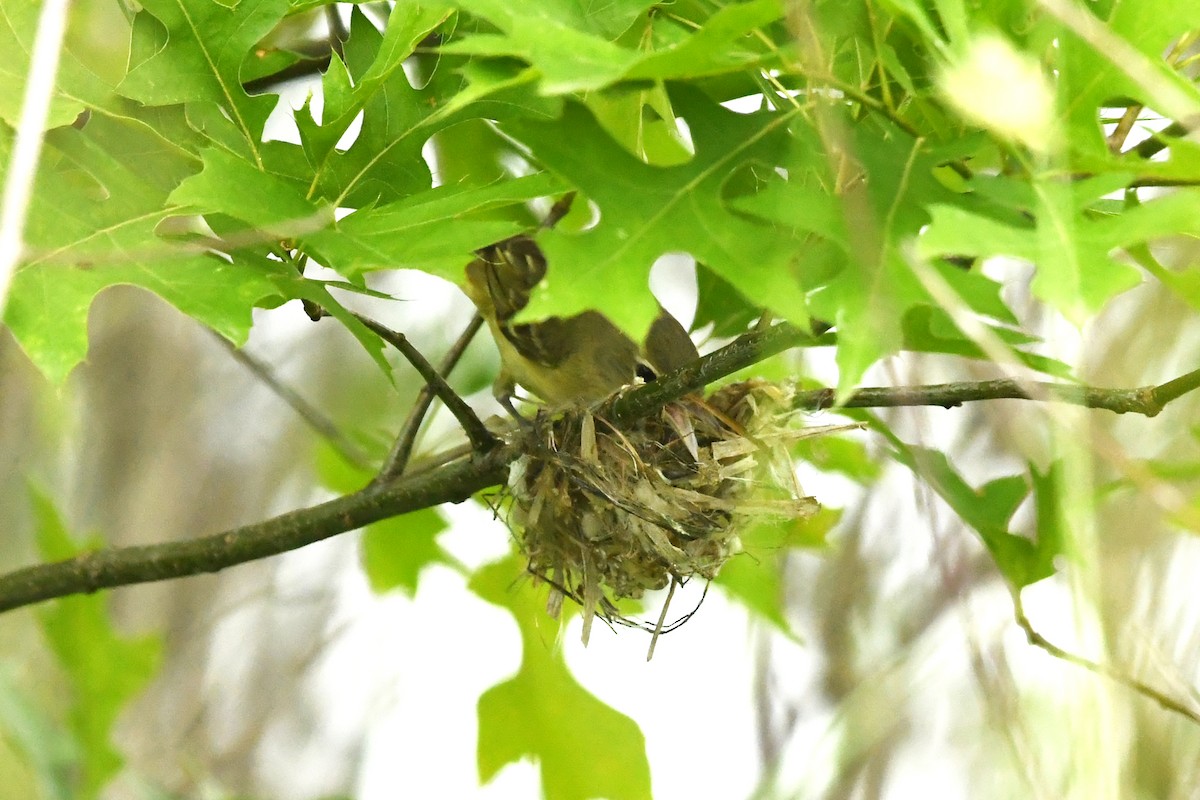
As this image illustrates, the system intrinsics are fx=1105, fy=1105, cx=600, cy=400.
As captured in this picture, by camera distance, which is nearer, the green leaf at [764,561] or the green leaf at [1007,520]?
the green leaf at [1007,520]

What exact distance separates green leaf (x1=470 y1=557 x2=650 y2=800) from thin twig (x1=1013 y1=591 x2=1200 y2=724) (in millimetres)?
776

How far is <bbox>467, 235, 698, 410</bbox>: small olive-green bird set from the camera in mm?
2416

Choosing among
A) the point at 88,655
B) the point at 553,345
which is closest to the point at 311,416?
the point at 88,655

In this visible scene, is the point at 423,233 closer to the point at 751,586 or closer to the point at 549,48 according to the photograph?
the point at 549,48

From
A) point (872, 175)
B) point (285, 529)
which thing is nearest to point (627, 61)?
point (872, 175)

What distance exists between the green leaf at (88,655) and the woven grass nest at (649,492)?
2.37 feet

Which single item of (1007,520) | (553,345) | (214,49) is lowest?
(1007,520)

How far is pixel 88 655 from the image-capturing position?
1.96 metres

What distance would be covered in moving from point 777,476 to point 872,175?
3.40ft

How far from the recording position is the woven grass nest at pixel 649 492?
6.33 ft

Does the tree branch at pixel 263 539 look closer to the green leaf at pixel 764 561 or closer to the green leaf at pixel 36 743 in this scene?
the green leaf at pixel 36 743

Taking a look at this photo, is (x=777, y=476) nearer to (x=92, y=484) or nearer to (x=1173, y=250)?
(x=1173, y=250)

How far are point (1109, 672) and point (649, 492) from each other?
996mm

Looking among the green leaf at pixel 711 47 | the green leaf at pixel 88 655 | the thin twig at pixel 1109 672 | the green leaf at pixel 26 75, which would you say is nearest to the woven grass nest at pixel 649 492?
the thin twig at pixel 1109 672
